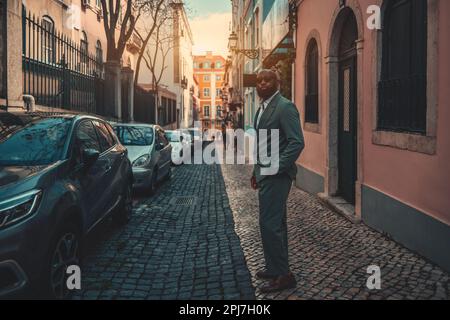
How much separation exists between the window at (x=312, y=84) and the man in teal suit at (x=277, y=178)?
622cm

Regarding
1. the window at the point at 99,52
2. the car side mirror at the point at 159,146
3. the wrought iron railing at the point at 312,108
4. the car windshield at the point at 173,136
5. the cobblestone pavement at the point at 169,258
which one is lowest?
the cobblestone pavement at the point at 169,258

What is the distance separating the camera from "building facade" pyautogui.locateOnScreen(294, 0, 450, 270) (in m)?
4.98

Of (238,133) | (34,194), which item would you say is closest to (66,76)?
(34,194)

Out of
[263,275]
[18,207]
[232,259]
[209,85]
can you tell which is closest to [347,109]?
[232,259]

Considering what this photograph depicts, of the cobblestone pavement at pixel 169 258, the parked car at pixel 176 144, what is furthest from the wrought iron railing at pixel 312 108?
the parked car at pixel 176 144

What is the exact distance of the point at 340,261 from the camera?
5211 mm

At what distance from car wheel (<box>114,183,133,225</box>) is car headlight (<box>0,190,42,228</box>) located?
3123 millimetres

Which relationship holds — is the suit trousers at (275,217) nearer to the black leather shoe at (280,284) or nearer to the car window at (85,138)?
the black leather shoe at (280,284)

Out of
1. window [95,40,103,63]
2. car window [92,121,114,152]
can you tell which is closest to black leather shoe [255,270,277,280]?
car window [92,121,114,152]

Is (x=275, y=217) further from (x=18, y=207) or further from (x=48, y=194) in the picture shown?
(x=18, y=207)

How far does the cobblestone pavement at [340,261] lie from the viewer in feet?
13.9

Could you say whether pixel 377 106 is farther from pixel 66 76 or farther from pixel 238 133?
pixel 238 133

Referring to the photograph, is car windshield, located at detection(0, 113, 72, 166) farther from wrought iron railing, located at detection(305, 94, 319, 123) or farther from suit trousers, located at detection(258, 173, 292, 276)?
wrought iron railing, located at detection(305, 94, 319, 123)
